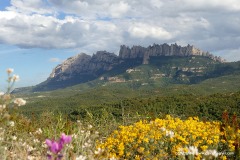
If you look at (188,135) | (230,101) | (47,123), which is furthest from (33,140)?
(230,101)

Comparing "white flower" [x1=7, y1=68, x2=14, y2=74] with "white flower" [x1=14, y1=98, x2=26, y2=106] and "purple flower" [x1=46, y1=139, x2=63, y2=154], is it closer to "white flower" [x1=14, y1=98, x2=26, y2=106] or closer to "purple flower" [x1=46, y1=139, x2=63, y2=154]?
"white flower" [x1=14, y1=98, x2=26, y2=106]

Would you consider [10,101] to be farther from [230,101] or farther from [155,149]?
[230,101]

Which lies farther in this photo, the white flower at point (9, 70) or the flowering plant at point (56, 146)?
the white flower at point (9, 70)

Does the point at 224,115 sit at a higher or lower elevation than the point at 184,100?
higher

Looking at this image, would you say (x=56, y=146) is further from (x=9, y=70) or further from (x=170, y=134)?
(x=170, y=134)

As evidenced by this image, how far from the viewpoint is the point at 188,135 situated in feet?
25.0

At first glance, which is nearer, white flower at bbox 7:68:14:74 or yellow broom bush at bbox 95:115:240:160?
white flower at bbox 7:68:14:74

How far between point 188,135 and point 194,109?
10900 cm

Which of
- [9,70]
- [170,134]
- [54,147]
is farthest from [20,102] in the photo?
[170,134]

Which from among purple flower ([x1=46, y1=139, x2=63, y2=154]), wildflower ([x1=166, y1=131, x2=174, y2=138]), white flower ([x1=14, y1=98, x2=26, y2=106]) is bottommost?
wildflower ([x1=166, y1=131, x2=174, y2=138])

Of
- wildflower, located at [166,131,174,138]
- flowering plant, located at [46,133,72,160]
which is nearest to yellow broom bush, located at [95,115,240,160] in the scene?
wildflower, located at [166,131,174,138]

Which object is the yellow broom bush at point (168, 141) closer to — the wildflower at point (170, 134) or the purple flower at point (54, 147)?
the wildflower at point (170, 134)

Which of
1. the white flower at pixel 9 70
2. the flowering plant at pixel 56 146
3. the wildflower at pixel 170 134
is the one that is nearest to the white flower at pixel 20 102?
the white flower at pixel 9 70

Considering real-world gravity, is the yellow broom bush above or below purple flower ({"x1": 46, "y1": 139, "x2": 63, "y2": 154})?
below
